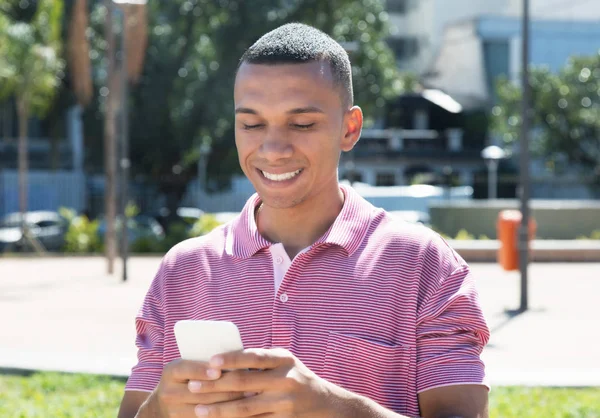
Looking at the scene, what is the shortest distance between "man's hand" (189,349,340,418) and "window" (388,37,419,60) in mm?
50989

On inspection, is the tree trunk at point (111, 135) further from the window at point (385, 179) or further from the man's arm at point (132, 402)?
the window at point (385, 179)

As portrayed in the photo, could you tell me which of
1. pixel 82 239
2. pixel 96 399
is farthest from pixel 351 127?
pixel 82 239

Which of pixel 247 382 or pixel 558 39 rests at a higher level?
pixel 558 39

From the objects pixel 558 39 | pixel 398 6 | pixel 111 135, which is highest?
pixel 398 6

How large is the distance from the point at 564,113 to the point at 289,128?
33.5 meters

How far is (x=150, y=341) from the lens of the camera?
92.3 inches

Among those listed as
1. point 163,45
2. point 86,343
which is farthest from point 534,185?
point 86,343

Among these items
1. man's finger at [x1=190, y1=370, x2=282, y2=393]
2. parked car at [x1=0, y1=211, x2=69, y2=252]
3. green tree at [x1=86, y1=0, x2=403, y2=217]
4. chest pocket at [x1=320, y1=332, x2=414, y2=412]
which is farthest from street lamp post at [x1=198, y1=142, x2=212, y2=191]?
man's finger at [x1=190, y1=370, x2=282, y2=393]

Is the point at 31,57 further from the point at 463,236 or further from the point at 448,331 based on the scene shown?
the point at 448,331

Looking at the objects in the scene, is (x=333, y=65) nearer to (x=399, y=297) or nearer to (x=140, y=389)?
(x=399, y=297)

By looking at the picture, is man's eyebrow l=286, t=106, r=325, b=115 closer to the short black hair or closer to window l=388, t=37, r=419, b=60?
the short black hair

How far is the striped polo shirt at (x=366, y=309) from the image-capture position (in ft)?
7.00

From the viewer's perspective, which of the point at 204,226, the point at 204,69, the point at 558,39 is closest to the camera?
the point at 204,226

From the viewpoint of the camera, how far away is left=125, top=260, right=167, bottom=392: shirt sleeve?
2.30 m
